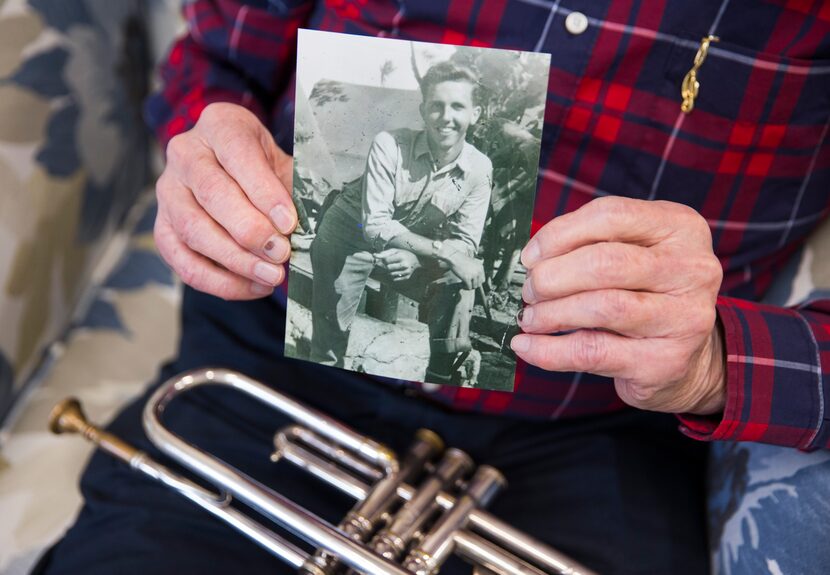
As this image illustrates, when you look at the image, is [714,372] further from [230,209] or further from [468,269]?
[230,209]

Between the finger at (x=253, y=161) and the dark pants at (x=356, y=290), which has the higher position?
the finger at (x=253, y=161)

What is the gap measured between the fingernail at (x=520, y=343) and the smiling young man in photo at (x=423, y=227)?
3 cm

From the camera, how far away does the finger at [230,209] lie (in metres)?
0.53

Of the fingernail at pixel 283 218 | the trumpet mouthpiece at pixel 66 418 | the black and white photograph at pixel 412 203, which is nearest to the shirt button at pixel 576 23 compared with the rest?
the black and white photograph at pixel 412 203

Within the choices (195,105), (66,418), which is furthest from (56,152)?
(66,418)

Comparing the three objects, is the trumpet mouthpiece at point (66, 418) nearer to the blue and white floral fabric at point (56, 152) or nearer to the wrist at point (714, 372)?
the blue and white floral fabric at point (56, 152)

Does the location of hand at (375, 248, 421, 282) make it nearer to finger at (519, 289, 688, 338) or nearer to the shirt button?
finger at (519, 289, 688, 338)

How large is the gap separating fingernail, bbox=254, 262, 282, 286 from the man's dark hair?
6.9 inches

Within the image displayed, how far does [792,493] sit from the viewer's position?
604 mm

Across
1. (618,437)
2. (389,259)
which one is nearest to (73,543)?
(389,259)

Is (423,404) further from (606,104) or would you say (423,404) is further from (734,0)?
(734,0)

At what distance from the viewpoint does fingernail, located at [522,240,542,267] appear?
49 cm

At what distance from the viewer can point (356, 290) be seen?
54 centimetres

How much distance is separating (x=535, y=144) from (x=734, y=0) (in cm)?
25
